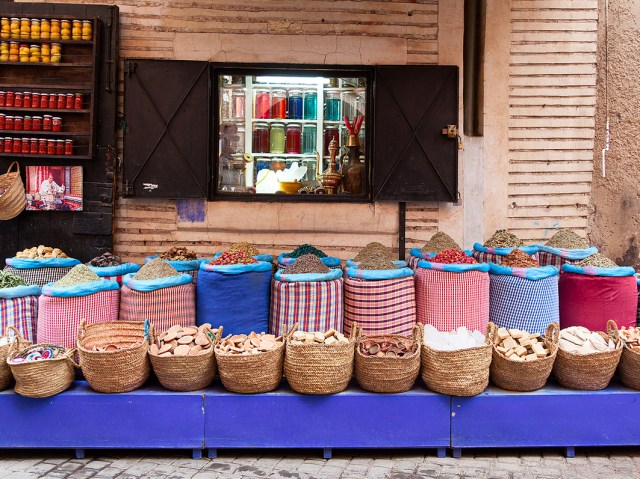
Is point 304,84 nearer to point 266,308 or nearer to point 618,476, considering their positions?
point 266,308

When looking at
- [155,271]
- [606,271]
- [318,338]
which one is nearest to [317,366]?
[318,338]

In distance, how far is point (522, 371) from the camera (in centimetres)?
371

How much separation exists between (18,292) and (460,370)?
285 centimetres

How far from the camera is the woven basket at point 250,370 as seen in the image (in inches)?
143

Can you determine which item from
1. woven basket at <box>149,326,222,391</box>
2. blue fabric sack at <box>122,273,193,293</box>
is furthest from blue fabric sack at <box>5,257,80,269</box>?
woven basket at <box>149,326,222,391</box>

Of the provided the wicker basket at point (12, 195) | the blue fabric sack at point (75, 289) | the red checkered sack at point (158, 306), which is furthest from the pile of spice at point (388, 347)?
the wicker basket at point (12, 195)

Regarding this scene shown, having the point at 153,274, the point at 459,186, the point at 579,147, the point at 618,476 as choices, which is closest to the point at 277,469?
the point at 153,274

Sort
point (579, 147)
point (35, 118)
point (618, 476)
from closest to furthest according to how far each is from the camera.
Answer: point (618, 476)
point (35, 118)
point (579, 147)

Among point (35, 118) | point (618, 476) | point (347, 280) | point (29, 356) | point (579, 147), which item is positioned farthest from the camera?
point (579, 147)

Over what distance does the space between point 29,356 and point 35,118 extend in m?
3.07

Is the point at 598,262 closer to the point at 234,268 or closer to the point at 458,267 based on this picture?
the point at 458,267

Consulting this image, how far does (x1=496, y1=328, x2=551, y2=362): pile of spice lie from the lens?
12.3 ft

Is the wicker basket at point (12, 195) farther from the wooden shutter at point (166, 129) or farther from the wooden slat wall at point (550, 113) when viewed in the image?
the wooden slat wall at point (550, 113)

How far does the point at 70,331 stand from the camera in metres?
3.99
